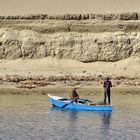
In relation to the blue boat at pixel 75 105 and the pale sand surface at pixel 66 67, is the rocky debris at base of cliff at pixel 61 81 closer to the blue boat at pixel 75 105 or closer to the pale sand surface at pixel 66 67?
the pale sand surface at pixel 66 67

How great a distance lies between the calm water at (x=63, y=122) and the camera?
844 inches

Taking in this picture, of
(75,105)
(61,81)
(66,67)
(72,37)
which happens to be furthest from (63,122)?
(72,37)

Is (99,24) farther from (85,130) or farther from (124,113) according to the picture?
(85,130)

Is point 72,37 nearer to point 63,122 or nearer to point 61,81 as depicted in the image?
point 61,81

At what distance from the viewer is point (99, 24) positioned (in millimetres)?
42625

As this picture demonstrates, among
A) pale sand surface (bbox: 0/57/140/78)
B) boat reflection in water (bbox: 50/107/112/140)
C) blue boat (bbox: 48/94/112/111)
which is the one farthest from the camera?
pale sand surface (bbox: 0/57/140/78)

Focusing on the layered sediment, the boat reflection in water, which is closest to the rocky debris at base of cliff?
the layered sediment

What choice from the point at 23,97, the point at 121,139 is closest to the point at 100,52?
the point at 23,97

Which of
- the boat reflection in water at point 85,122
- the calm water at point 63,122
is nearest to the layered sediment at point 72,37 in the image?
the calm water at point 63,122

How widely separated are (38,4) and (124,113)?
33443 mm

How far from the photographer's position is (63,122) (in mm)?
24344

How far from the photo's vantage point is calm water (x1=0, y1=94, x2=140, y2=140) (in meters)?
21.4

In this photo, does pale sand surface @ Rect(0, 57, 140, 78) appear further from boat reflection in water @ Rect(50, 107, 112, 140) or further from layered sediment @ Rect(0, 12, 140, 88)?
boat reflection in water @ Rect(50, 107, 112, 140)

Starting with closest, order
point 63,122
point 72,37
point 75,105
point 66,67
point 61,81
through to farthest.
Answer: point 63,122 → point 75,105 → point 61,81 → point 66,67 → point 72,37
